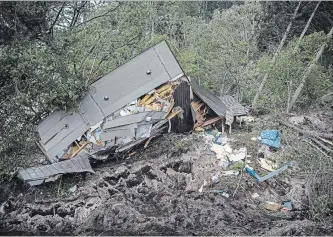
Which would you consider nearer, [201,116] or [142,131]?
[142,131]

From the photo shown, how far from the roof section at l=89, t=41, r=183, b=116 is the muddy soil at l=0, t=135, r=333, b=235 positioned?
5.60 feet

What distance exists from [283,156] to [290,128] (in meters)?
1.70

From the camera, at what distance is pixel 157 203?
761 cm

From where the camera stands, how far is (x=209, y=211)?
23.9ft

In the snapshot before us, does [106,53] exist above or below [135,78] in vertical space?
above

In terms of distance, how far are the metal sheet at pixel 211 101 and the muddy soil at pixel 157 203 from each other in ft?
5.12

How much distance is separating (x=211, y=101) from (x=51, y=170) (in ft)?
16.4

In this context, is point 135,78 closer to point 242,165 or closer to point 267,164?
point 242,165

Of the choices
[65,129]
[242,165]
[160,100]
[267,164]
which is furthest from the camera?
[160,100]

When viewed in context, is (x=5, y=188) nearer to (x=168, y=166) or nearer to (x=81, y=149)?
(x=81, y=149)

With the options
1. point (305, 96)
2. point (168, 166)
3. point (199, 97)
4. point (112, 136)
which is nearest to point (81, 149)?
point (112, 136)

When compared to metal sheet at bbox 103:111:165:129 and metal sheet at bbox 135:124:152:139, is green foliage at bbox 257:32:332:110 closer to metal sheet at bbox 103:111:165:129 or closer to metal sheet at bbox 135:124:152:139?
metal sheet at bbox 103:111:165:129

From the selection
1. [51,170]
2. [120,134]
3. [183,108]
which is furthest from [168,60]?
[51,170]

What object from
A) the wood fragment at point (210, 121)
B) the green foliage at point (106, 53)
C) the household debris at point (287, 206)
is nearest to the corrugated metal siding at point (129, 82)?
the green foliage at point (106, 53)
